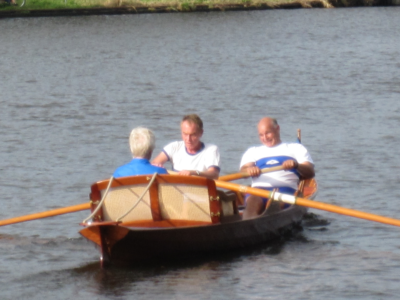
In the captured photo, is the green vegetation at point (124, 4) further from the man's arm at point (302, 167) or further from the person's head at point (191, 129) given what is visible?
the person's head at point (191, 129)

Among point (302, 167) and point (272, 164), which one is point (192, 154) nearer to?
point (272, 164)

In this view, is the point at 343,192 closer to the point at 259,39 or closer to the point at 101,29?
the point at 259,39

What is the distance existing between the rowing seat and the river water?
0.55 meters

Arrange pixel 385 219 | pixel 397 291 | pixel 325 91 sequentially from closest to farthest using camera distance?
pixel 397 291, pixel 385 219, pixel 325 91

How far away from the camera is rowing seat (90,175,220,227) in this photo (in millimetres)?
8547

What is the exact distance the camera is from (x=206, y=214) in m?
8.95

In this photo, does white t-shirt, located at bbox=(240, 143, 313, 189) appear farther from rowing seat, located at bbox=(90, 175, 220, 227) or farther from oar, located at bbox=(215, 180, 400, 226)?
rowing seat, located at bbox=(90, 175, 220, 227)

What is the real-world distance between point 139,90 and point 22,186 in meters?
11.8

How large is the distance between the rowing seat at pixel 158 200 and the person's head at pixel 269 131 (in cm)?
131

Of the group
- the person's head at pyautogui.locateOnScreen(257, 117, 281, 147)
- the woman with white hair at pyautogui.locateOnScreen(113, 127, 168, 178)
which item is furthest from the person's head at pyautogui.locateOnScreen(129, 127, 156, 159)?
the person's head at pyautogui.locateOnScreen(257, 117, 281, 147)

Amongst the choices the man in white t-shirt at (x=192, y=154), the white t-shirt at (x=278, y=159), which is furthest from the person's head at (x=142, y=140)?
the white t-shirt at (x=278, y=159)

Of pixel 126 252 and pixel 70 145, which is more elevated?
pixel 70 145

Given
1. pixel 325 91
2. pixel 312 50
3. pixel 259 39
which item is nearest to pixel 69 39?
pixel 259 39

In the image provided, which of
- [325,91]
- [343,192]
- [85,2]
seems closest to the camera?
[343,192]
